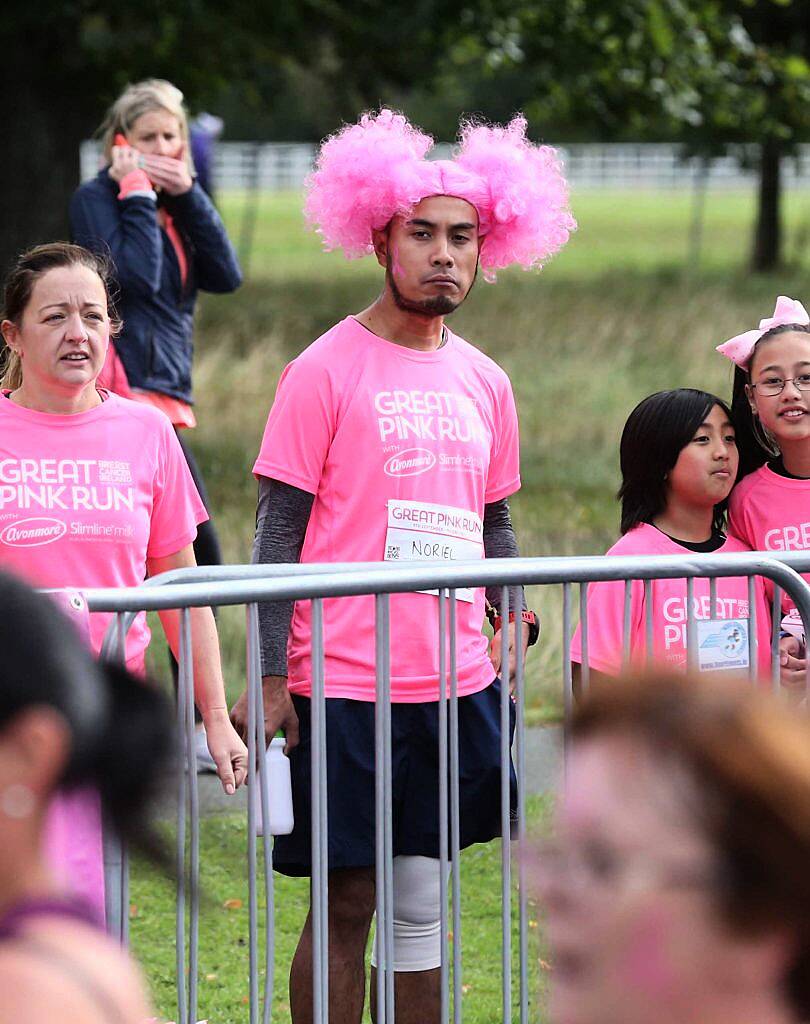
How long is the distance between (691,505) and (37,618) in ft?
9.68

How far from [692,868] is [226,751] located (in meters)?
2.41

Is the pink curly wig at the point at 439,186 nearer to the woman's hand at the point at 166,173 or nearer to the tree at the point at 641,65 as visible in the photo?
the woman's hand at the point at 166,173

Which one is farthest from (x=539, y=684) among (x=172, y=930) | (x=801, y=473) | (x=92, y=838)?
(x=92, y=838)

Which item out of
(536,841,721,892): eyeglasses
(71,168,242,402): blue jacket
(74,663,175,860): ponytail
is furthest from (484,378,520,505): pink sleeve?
(536,841,721,892): eyeglasses

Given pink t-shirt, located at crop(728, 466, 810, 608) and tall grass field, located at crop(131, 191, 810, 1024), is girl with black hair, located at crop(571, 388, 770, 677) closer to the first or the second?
pink t-shirt, located at crop(728, 466, 810, 608)

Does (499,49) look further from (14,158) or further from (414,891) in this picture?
(414,891)

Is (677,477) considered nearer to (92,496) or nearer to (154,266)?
(92,496)

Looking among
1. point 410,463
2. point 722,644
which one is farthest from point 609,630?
point 410,463

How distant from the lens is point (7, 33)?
12.3 meters

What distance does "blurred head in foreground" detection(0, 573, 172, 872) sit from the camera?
5.13 ft

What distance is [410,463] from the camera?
387 centimetres

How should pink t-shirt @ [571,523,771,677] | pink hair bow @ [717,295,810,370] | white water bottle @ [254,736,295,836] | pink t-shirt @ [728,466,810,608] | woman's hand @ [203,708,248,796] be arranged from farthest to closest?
1. pink hair bow @ [717,295,810,370]
2. pink t-shirt @ [728,466,810,608]
3. pink t-shirt @ [571,523,771,677]
4. woman's hand @ [203,708,248,796]
5. white water bottle @ [254,736,295,836]

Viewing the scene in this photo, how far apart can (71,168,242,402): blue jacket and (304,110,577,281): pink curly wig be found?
4.68 feet

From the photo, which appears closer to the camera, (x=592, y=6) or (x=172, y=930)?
(x=172, y=930)
